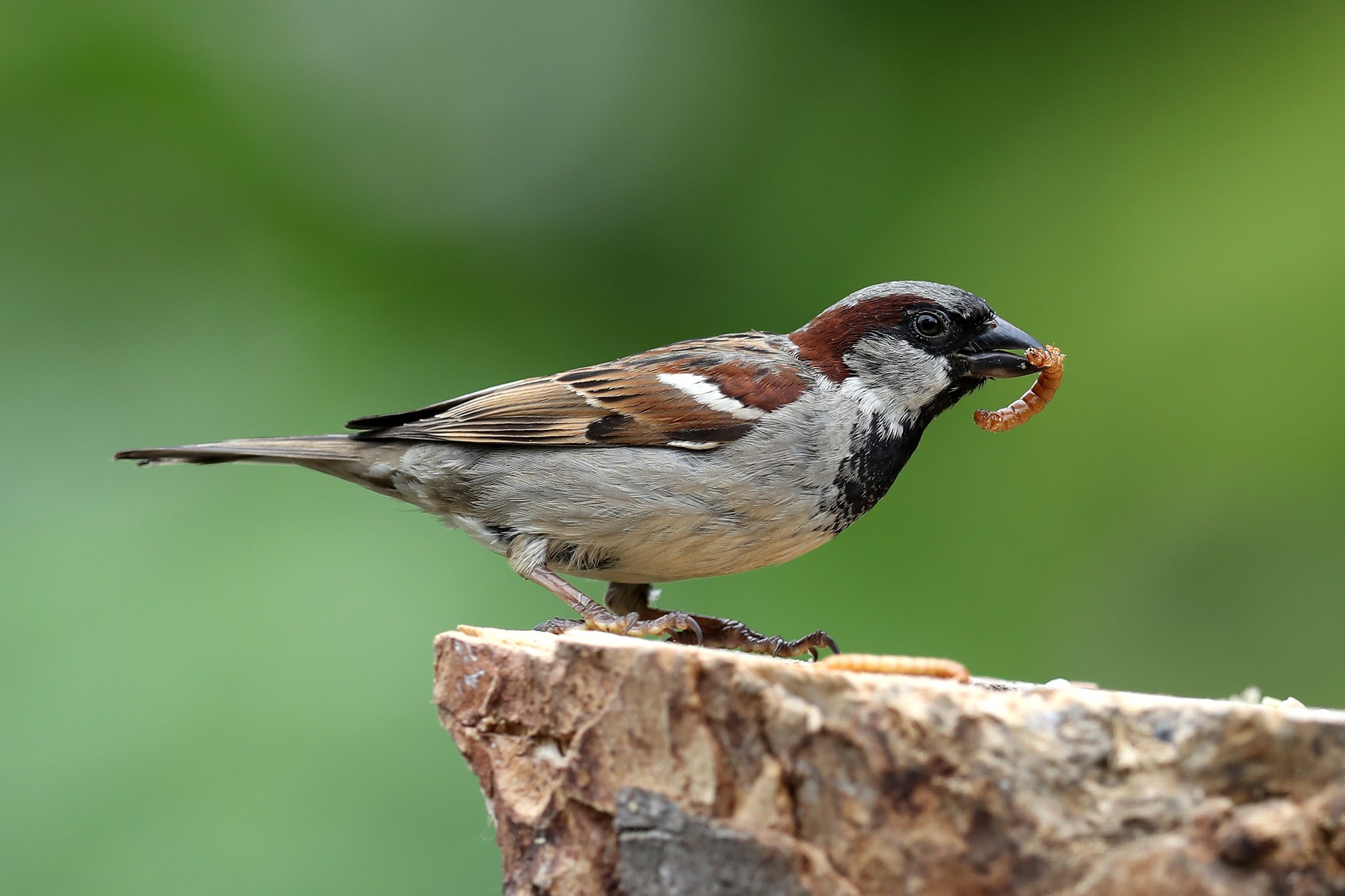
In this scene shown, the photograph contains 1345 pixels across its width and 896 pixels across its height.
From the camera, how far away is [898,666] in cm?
160

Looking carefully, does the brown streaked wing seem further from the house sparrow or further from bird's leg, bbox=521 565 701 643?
bird's leg, bbox=521 565 701 643

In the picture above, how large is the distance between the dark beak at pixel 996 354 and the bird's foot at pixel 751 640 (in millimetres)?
747

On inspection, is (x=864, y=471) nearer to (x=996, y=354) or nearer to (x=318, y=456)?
(x=996, y=354)

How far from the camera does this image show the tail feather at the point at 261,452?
2779 mm

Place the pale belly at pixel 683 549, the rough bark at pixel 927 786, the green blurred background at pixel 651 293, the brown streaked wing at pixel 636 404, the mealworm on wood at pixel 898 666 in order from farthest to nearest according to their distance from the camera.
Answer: the green blurred background at pixel 651 293, the brown streaked wing at pixel 636 404, the pale belly at pixel 683 549, the mealworm on wood at pixel 898 666, the rough bark at pixel 927 786

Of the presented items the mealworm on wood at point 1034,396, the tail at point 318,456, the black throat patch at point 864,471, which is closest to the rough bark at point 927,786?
the black throat patch at point 864,471

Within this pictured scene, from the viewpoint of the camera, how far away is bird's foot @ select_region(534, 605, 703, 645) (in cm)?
246

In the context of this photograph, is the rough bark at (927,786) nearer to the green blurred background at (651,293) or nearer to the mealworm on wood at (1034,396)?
the mealworm on wood at (1034,396)

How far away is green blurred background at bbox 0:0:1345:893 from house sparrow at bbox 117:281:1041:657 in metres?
0.35

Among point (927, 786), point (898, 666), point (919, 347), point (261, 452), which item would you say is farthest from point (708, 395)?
point (927, 786)

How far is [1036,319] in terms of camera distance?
342 cm

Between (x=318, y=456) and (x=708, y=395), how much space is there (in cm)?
103

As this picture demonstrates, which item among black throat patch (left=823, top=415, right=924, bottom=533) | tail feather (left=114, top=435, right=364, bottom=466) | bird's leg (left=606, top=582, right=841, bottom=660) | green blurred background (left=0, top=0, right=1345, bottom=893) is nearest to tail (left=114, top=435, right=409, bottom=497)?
tail feather (left=114, top=435, right=364, bottom=466)

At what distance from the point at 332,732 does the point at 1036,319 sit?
2.30 meters
